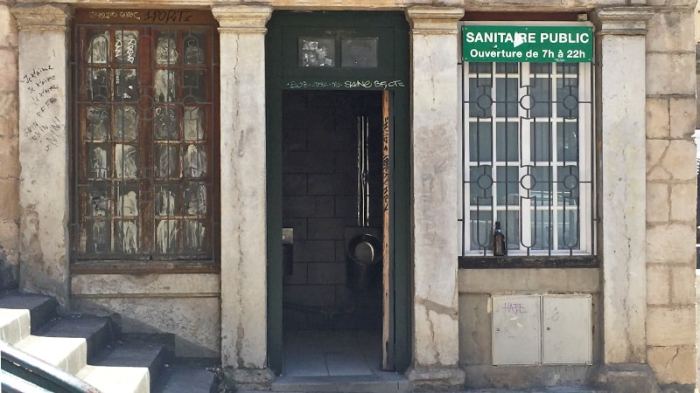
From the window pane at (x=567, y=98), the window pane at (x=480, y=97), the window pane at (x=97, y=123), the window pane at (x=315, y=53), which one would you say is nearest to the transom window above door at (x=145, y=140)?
the window pane at (x=97, y=123)

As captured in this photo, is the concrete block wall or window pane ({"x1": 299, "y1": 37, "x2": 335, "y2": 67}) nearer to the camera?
window pane ({"x1": 299, "y1": 37, "x2": 335, "y2": 67})

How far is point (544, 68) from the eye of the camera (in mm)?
8805

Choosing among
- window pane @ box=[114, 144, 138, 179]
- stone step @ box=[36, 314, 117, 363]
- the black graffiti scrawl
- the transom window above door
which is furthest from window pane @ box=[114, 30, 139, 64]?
stone step @ box=[36, 314, 117, 363]

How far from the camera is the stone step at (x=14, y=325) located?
21.2 ft

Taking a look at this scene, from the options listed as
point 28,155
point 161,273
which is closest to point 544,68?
point 161,273

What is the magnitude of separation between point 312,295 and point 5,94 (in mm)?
4843

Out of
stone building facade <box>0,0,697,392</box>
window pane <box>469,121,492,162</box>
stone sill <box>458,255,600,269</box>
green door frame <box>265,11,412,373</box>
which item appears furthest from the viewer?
window pane <box>469,121,492,162</box>

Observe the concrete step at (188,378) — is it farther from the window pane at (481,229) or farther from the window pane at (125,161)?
the window pane at (481,229)

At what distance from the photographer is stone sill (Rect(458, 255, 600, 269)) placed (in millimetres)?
8656

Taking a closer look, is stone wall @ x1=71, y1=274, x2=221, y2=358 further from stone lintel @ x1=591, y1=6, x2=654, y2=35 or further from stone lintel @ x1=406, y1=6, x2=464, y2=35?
stone lintel @ x1=591, y1=6, x2=654, y2=35

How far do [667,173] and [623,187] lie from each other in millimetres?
474

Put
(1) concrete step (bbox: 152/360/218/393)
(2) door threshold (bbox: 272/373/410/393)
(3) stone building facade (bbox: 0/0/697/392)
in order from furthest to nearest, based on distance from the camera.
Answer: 1. (2) door threshold (bbox: 272/373/410/393)
2. (3) stone building facade (bbox: 0/0/697/392)
3. (1) concrete step (bbox: 152/360/218/393)

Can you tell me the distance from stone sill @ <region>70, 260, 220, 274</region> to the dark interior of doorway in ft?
10.2

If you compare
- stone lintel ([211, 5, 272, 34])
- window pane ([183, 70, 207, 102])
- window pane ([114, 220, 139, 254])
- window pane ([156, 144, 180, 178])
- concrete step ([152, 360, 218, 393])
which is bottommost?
concrete step ([152, 360, 218, 393])
